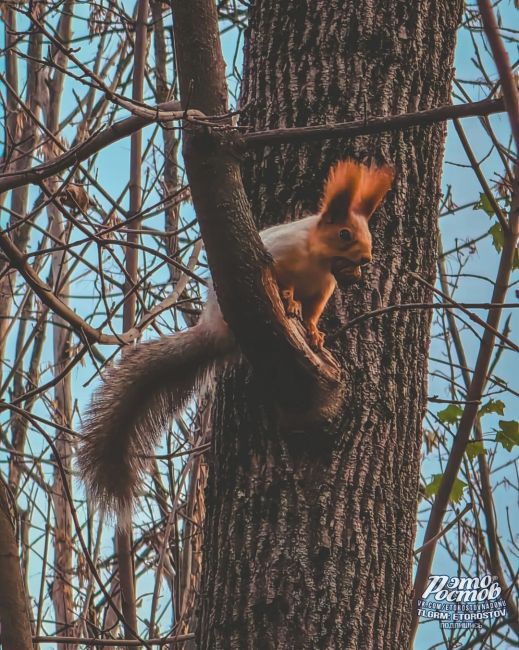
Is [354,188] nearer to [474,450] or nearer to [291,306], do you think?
[291,306]

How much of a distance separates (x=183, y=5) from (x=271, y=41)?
0.79 meters

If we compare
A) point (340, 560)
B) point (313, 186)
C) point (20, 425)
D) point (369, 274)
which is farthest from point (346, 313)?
point (20, 425)

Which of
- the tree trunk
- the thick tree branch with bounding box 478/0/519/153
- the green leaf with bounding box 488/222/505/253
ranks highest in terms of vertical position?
the green leaf with bounding box 488/222/505/253

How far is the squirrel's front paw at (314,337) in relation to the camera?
2.08 meters

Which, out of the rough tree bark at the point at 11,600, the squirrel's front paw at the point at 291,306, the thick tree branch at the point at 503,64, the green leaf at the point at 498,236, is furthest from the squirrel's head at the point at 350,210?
the thick tree branch at the point at 503,64

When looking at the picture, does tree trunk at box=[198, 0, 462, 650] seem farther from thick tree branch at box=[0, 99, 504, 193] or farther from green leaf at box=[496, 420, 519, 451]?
green leaf at box=[496, 420, 519, 451]

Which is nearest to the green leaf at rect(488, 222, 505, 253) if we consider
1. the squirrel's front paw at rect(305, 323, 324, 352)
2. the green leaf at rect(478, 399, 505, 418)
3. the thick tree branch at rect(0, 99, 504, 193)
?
the green leaf at rect(478, 399, 505, 418)

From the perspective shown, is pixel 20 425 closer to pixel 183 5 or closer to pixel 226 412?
pixel 226 412

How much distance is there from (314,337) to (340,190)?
1.18 feet

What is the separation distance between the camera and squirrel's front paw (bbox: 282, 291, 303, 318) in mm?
2213

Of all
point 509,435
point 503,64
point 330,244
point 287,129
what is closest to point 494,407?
point 509,435

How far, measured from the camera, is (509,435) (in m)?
2.94

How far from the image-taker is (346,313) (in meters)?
2.26

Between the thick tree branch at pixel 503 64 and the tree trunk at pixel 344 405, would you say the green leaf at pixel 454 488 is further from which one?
the thick tree branch at pixel 503 64
